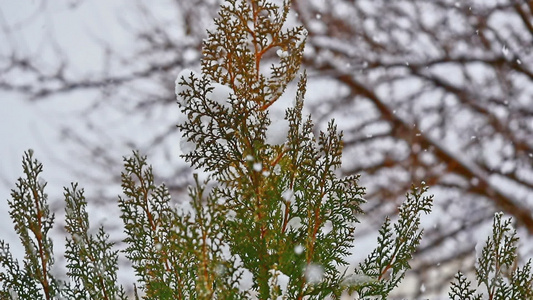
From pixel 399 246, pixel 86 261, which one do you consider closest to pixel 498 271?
pixel 399 246

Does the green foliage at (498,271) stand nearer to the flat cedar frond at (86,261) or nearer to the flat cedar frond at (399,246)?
the flat cedar frond at (399,246)

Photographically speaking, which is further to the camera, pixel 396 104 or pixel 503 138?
pixel 396 104

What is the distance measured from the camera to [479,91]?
110 inches

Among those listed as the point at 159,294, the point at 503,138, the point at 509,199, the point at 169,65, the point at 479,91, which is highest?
the point at 169,65

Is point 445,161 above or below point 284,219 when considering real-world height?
above

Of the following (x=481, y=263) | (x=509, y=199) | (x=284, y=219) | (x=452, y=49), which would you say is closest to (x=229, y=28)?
(x=284, y=219)

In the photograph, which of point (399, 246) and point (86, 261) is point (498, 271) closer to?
point (399, 246)

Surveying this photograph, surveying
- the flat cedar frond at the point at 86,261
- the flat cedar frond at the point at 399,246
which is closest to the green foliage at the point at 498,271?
the flat cedar frond at the point at 399,246

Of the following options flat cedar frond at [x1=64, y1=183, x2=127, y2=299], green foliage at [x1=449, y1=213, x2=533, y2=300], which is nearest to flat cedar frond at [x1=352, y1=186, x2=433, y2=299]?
green foliage at [x1=449, y1=213, x2=533, y2=300]

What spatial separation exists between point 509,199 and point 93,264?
8.11 ft

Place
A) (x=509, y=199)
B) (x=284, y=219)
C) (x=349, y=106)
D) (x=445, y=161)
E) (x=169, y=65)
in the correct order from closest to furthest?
(x=284, y=219) < (x=509, y=199) < (x=445, y=161) < (x=349, y=106) < (x=169, y=65)

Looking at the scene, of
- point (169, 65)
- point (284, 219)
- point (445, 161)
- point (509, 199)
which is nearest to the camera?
point (284, 219)

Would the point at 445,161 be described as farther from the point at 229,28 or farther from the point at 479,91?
the point at 229,28

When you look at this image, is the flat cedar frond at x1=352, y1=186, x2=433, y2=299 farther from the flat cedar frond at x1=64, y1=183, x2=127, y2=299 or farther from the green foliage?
the flat cedar frond at x1=64, y1=183, x2=127, y2=299
